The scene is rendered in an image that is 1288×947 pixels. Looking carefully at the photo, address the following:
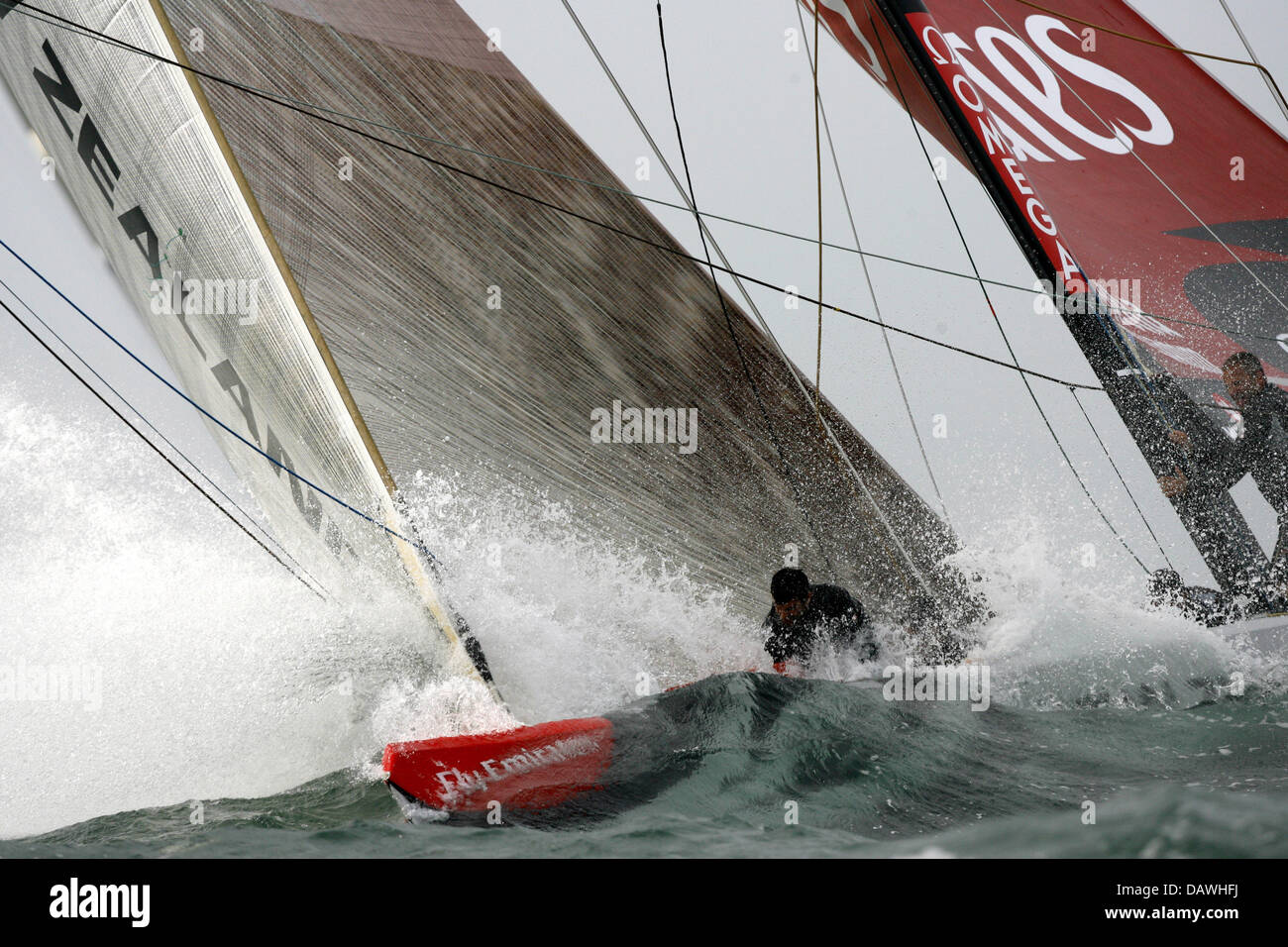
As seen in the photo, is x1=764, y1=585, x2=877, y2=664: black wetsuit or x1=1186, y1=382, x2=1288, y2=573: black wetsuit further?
x1=1186, y1=382, x2=1288, y2=573: black wetsuit

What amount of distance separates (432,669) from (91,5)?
1.98 meters

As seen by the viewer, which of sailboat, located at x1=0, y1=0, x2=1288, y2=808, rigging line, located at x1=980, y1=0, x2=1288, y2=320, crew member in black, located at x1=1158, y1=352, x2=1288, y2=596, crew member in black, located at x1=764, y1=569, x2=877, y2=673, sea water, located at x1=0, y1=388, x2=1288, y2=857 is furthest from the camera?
rigging line, located at x1=980, y1=0, x2=1288, y2=320

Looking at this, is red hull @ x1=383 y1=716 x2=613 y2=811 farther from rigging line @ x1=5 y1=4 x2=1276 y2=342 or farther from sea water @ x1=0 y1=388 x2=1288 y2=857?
rigging line @ x1=5 y1=4 x2=1276 y2=342

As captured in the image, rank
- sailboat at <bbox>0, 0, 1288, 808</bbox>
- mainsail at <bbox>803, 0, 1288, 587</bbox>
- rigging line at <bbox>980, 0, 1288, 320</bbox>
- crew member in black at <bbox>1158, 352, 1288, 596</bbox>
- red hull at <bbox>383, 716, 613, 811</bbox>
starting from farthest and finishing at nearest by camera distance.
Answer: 1. rigging line at <bbox>980, 0, 1288, 320</bbox>
2. mainsail at <bbox>803, 0, 1288, 587</bbox>
3. crew member in black at <bbox>1158, 352, 1288, 596</bbox>
4. sailboat at <bbox>0, 0, 1288, 808</bbox>
5. red hull at <bbox>383, 716, 613, 811</bbox>

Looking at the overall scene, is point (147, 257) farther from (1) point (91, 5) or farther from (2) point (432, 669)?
(2) point (432, 669)

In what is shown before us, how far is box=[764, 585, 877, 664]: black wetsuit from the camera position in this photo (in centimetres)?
340

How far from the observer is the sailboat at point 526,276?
2756 millimetres

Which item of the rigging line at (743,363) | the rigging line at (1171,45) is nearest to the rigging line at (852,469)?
Result: the rigging line at (743,363)

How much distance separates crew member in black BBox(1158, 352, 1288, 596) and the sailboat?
8 centimetres

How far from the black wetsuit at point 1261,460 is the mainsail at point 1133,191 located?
10 cm

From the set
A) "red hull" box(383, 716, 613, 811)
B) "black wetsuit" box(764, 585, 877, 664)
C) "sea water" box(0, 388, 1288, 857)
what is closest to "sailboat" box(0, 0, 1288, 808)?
"red hull" box(383, 716, 613, 811)

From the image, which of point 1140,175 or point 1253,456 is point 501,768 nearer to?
point 1253,456
